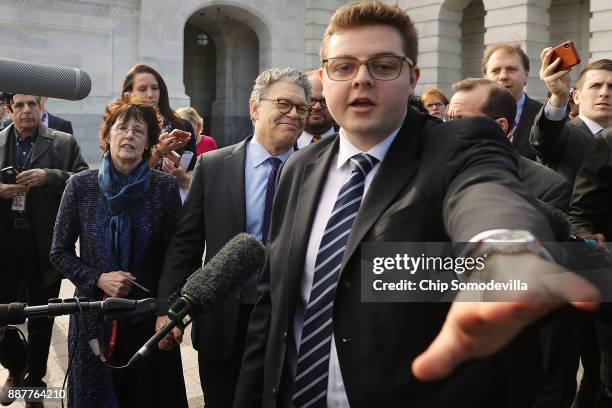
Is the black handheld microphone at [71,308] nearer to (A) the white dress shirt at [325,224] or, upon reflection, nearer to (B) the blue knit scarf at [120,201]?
(A) the white dress shirt at [325,224]

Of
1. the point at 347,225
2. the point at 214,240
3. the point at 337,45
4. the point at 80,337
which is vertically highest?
the point at 337,45

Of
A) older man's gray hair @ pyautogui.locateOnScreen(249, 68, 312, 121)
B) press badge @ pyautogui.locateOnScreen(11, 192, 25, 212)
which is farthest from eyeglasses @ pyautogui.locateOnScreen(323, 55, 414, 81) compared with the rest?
press badge @ pyautogui.locateOnScreen(11, 192, 25, 212)

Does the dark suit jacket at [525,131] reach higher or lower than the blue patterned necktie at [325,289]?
higher

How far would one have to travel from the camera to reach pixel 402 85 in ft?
5.30

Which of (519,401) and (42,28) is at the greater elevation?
(42,28)

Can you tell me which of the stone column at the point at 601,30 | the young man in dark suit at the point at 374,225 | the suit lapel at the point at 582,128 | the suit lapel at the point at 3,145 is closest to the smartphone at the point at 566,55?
the suit lapel at the point at 582,128

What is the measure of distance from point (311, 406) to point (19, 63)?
3.99 ft

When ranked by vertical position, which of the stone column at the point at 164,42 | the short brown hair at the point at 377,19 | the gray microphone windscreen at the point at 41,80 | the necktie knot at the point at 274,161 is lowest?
the necktie knot at the point at 274,161

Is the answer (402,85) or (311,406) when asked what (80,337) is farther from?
(402,85)

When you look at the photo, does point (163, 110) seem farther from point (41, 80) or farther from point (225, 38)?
point (225, 38)

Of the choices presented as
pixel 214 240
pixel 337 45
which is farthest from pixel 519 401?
pixel 214 240

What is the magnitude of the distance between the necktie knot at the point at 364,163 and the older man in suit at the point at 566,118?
199 cm

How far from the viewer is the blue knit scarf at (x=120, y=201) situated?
3.12 meters

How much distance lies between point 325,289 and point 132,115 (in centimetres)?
203
